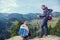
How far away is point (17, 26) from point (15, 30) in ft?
0.15

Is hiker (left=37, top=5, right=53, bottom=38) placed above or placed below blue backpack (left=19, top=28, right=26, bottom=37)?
above

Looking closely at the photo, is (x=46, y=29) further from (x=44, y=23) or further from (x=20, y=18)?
(x=20, y=18)

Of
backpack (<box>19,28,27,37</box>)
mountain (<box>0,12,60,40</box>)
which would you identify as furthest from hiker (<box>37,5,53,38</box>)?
backpack (<box>19,28,27,37</box>)

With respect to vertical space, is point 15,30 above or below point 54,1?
below

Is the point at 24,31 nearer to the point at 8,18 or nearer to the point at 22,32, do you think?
the point at 22,32

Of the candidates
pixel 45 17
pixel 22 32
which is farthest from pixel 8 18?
pixel 45 17

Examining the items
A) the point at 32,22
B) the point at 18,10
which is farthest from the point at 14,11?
the point at 32,22


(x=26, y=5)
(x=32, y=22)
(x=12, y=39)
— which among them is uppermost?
(x=26, y=5)

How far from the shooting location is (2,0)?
8.55ft

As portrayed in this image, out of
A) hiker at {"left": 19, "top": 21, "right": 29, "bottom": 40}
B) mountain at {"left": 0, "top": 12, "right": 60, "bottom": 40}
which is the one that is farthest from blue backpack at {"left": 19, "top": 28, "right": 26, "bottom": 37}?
mountain at {"left": 0, "top": 12, "right": 60, "bottom": 40}

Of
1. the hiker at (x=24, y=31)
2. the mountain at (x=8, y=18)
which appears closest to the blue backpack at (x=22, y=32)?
the hiker at (x=24, y=31)

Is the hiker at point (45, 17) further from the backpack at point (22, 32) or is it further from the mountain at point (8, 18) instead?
the backpack at point (22, 32)

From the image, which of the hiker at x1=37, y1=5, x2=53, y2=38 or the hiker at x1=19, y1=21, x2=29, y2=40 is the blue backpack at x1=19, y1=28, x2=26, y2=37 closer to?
the hiker at x1=19, y1=21, x2=29, y2=40

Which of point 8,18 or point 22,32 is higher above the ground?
point 8,18
